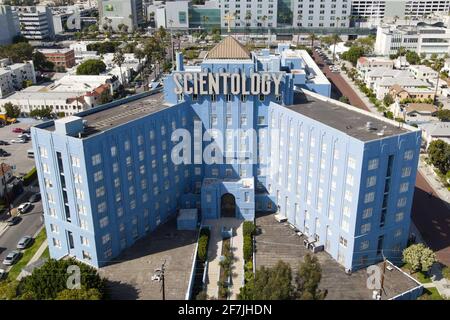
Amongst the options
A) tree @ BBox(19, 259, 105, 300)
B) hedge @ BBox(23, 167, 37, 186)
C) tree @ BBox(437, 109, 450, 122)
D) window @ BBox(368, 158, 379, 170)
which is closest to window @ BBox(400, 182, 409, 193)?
window @ BBox(368, 158, 379, 170)

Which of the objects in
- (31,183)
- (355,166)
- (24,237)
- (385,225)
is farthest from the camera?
(31,183)

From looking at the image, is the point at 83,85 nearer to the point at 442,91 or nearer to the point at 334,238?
the point at 334,238

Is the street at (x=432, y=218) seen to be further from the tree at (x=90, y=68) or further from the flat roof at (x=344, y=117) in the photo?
the tree at (x=90, y=68)

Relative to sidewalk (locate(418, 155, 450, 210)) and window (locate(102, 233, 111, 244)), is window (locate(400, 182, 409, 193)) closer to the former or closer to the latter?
sidewalk (locate(418, 155, 450, 210))

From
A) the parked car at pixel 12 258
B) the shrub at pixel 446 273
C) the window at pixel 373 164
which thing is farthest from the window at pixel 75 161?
the shrub at pixel 446 273

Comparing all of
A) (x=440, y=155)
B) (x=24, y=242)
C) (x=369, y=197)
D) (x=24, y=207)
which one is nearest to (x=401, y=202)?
(x=369, y=197)

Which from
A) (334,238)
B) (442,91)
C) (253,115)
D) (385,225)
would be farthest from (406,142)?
(442,91)

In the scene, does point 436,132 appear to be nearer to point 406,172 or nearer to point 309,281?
point 406,172
